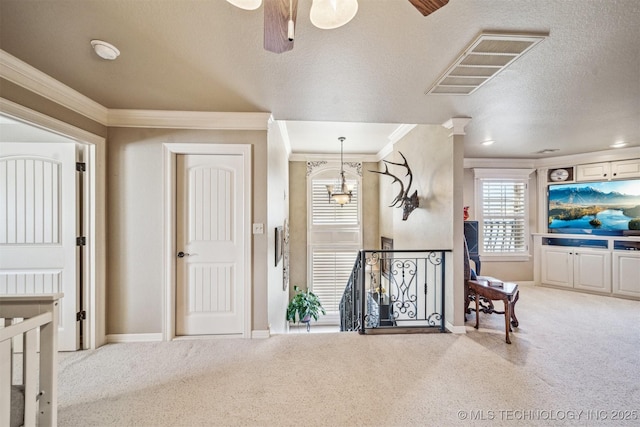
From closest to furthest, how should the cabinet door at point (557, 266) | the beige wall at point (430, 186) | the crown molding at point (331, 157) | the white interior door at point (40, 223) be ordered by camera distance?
the white interior door at point (40, 223) → the beige wall at point (430, 186) → the cabinet door at point (557, 266) → the crown molding at point (331, 157)

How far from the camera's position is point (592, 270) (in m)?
4.34

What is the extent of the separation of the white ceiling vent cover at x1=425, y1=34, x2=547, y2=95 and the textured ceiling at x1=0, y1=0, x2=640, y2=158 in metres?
0.06

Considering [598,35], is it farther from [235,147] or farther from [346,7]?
[235,147]

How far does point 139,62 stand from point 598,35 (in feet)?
9.62

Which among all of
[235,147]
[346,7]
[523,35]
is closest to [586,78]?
[523,35]

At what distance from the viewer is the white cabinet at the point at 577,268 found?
4250 millimetres

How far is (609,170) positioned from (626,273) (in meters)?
1.71

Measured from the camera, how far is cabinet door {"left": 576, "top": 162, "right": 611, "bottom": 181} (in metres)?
4.31

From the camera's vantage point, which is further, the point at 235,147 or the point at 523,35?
the point at 235,147

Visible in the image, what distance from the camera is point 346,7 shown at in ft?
3.13

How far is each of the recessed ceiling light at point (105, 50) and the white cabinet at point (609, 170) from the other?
672cm

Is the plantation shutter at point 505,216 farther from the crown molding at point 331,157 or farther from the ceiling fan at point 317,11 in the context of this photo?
the ceiling fan at point 317,11

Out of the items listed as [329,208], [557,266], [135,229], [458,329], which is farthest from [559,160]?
[135,229]

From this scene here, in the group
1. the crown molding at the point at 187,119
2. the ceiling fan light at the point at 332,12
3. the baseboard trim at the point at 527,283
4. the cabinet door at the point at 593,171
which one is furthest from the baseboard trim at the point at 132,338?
the cabinet door at the point at 593,171
